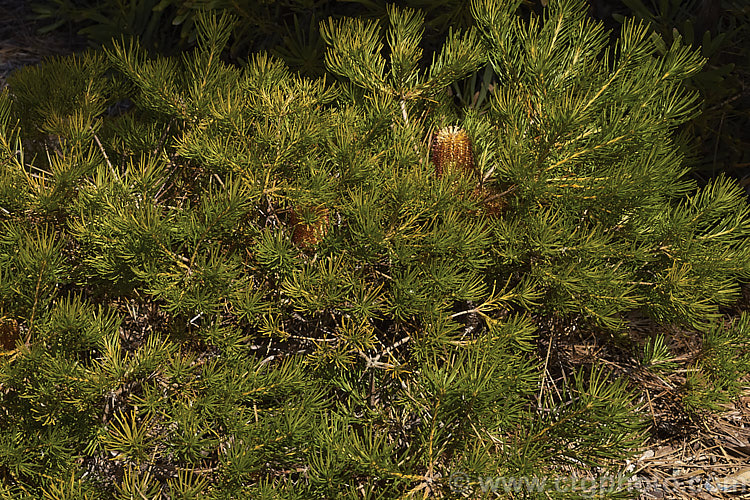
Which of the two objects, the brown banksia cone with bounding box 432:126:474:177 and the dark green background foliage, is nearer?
the dark green background foliage

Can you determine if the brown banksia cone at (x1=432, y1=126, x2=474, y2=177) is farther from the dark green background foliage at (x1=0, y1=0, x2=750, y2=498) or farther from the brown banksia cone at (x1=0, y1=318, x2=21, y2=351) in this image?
the brown banksia cone at (x1=0, y1=318, x2=21, y2=351)

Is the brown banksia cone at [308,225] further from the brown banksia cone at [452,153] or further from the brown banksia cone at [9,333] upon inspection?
the brown banksia cone at [9,333]

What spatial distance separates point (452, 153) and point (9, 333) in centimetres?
74

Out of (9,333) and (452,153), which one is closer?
(9,333)

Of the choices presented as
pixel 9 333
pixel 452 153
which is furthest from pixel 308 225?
pixel 9 333

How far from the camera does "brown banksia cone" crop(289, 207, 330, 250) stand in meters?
1.14

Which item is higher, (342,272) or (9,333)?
(342,272)

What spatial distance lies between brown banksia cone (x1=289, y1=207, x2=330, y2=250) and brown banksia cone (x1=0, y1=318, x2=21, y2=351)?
433 mm

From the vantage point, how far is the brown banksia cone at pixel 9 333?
111 cm

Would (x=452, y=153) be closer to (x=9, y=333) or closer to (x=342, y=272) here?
(x=342, y=272)

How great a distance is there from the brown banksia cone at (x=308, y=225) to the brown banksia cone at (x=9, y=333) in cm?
43

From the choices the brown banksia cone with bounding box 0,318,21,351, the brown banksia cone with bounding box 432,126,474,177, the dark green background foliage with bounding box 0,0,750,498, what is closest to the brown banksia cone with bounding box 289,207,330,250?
the dark green background foliage with bounding box 0,0,750,498

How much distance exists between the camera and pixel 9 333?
3.66ft

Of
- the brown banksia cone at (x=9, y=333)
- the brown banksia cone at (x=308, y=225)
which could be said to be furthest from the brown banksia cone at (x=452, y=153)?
the brown banksia cone at (x=9, y=333)
